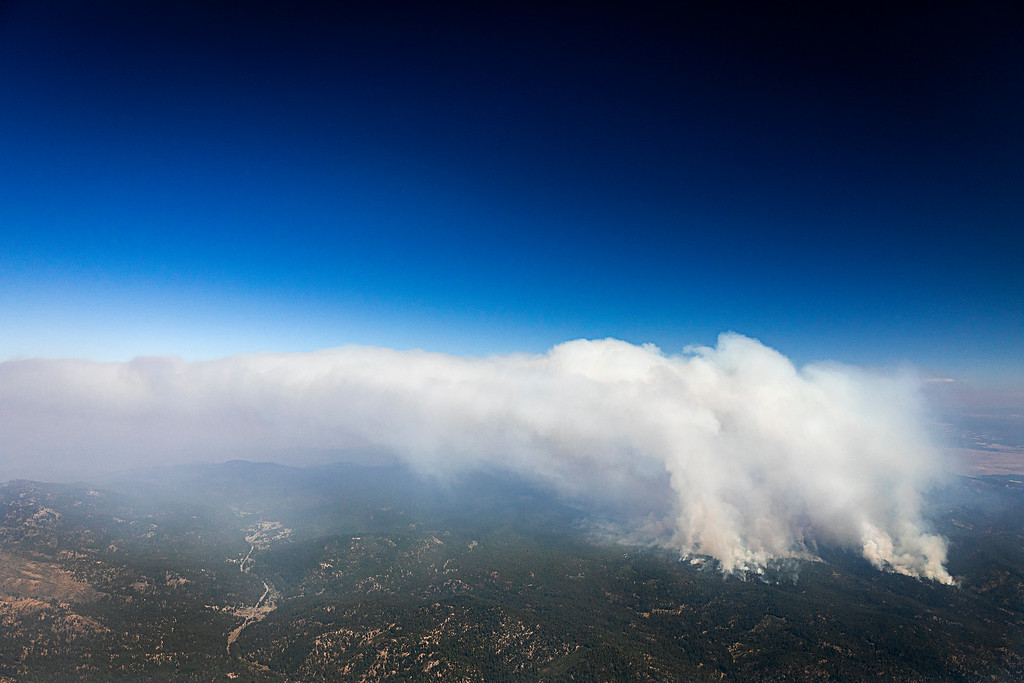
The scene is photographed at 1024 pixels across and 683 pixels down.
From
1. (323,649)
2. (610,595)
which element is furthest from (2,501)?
(610,595)

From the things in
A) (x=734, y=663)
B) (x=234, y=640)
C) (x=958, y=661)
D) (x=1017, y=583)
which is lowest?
(x=234, y=640)

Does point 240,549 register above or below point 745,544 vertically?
below

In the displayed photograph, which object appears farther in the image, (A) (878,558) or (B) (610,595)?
(A) (878,558)

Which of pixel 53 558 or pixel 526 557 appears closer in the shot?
pixel 53 558

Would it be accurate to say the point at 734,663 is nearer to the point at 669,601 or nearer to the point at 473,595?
the point at 669,601

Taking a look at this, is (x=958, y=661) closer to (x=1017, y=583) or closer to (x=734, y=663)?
(x=734, y=663)

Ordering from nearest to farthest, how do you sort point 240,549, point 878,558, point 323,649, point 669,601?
point 323,649
point 669,601
point 878,558
point 240,549

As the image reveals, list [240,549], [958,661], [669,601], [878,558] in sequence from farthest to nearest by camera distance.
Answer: [240,549]
[878,558]
[669,601]
[958,661]

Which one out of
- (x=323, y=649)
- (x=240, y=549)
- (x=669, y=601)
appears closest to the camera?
(x=323, y=649)

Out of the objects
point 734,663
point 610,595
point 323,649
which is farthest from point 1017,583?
point 323,649
